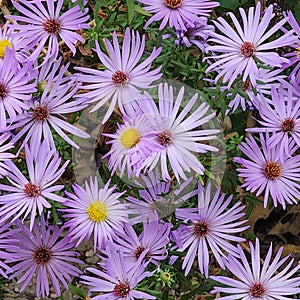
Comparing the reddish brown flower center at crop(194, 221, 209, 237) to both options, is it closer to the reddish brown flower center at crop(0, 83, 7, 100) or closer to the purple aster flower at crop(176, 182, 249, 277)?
the purple aster flower at crop(176, 182, 249, 277)

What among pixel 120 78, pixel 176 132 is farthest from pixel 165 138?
pixel 120 78

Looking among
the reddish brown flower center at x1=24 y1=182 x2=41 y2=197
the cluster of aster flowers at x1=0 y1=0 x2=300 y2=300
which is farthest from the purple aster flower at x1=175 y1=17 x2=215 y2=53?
the reddish brown flower center at x1=24 y1=182 x2=41 y2=197

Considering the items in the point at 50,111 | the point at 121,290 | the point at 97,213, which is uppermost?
the point at 50,111

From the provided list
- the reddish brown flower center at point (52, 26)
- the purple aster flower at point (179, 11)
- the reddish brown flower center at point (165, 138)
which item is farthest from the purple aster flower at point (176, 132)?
the reddish brown flower center at point (52, 26)

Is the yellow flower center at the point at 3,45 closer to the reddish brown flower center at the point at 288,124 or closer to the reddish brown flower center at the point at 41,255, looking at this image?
the reddish brown flower center at the point at 41,255

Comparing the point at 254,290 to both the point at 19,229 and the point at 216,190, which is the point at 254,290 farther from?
the point at 19,229

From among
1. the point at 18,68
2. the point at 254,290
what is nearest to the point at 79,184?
the point at 18,68

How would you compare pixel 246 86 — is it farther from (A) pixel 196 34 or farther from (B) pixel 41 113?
(B) pixel 41 113

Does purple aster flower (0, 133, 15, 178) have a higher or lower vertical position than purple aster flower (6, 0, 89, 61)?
lower
